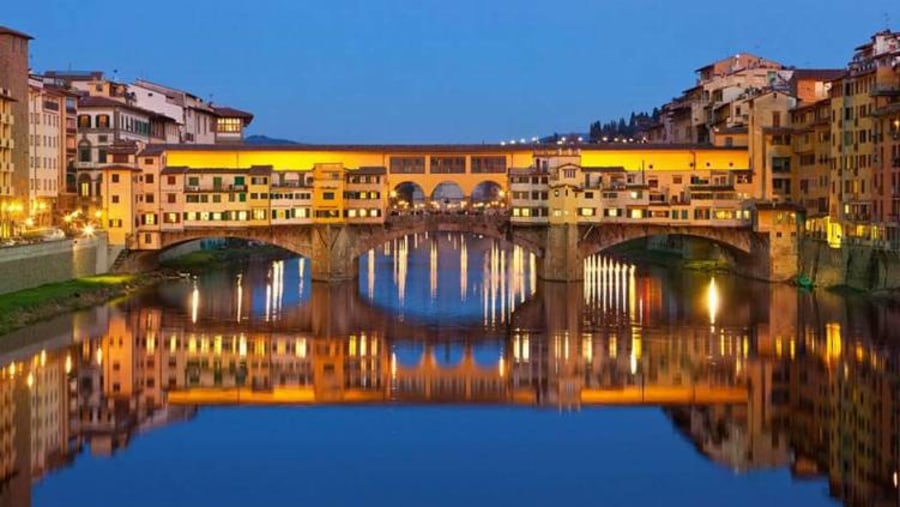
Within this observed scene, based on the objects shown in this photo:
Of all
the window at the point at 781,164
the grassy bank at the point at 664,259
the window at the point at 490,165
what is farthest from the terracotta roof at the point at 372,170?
the window at the point at 781,164

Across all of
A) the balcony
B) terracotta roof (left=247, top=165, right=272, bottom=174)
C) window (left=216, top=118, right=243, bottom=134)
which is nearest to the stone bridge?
terracotta roof (left=247, top=165, right=272, bottom=174)

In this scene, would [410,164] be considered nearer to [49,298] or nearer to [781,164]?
[781,164]

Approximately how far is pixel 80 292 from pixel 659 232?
21.6 m

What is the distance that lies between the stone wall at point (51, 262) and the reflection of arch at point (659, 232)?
57.7 ft

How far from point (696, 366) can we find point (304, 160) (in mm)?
26468

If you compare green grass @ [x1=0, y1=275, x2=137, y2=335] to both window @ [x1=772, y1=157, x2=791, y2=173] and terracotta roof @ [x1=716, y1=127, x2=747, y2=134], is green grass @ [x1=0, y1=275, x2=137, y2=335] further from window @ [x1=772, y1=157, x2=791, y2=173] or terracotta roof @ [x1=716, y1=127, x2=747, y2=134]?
window @ [x1=772, y1=157, x2=791, y2=173]

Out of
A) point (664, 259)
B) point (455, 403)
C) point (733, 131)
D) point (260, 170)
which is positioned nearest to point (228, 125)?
point (260, 170)

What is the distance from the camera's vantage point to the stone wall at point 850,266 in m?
39.5

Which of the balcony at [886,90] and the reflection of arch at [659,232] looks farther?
the reflection of arch at [659,232]

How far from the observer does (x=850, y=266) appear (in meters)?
43.0

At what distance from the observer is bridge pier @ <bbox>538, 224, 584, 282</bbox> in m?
49.0

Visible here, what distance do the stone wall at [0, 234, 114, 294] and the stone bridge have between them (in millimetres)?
2118

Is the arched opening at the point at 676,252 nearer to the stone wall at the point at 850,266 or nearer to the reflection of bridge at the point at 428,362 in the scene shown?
the stone wall at the point at 850,266

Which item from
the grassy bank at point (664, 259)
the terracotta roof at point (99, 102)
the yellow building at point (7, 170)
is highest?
the terracotta roof at point (99, 102)
